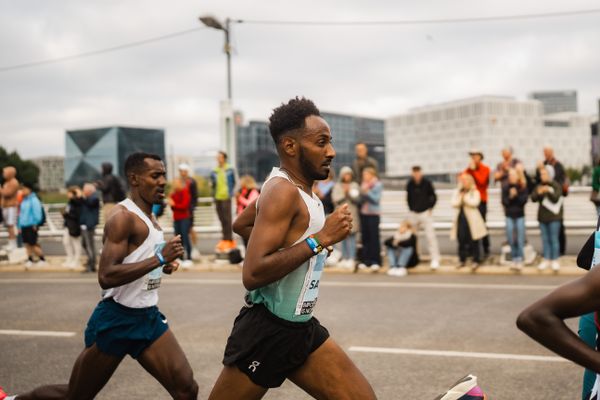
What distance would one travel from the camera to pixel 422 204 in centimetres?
1139

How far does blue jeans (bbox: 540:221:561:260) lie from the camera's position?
1041 centimetres

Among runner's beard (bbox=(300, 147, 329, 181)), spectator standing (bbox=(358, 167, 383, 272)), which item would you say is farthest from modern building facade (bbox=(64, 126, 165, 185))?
runner's beard (bbox=(300, 147, 329, 181))

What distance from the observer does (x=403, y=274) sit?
11.0 metres

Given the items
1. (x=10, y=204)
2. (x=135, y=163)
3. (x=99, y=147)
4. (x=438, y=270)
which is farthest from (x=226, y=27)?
(x=99, y=147)

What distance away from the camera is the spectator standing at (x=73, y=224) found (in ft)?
42.2

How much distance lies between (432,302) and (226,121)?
7.91 metres

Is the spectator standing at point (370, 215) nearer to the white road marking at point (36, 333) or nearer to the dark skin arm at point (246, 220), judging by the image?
the white road marking at point (36, 333)

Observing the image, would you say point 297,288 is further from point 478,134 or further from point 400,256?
point 478,134

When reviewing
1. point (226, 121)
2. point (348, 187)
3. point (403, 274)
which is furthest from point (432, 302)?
point (226, 121)

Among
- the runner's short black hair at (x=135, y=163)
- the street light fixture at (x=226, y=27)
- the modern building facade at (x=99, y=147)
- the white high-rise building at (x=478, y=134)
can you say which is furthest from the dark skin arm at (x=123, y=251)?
the white high-rise building at (x=478, y=134)

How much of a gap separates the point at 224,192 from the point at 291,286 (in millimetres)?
10656

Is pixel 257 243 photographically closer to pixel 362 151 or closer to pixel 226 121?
pixel 362 151

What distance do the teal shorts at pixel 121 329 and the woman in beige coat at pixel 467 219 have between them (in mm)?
8022

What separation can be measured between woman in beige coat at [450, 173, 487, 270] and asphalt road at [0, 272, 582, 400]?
0.78m
